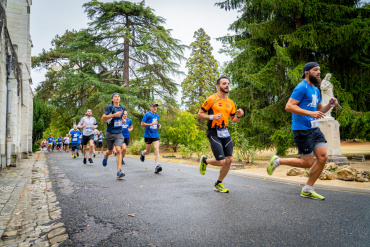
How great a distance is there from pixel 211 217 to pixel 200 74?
142 ft

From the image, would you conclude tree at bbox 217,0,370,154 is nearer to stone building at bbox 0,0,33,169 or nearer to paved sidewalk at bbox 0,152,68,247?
stone building at bbox 0,0,33,169

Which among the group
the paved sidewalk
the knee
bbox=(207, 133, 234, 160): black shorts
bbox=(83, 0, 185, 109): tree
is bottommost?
the paved sidewalk

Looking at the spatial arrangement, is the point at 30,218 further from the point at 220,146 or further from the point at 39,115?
the point at 39,115

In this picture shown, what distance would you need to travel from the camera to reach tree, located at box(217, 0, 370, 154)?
14.5 m

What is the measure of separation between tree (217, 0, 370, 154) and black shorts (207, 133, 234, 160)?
10.6 meters

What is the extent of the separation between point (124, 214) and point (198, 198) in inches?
58.2

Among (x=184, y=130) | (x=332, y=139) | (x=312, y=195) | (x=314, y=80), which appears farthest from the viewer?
(x=184, y=130)

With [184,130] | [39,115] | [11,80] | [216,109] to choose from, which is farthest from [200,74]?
[216,109]


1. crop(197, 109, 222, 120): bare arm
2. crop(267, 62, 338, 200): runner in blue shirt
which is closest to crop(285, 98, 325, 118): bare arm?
crop(267, 62, 338, 200): runner in blue shirt

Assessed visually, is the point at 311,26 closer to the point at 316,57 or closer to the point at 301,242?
the point at 316,57

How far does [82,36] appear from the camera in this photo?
28547 millimetres

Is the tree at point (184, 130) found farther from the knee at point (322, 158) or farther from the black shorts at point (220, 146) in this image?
the knee at point (322, 158)

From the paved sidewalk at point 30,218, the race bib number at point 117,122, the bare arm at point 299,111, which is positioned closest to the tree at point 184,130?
the race bib number at point 117,122

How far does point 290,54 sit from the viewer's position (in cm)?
1584
